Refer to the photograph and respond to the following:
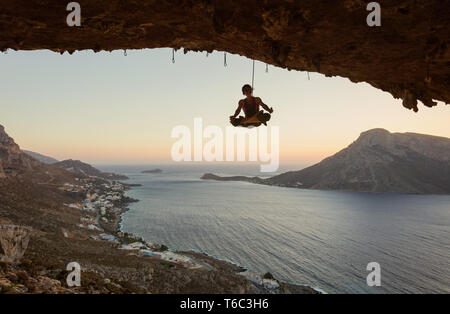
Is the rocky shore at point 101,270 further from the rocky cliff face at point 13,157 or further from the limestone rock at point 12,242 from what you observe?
the rocky cliff face at point 13,157

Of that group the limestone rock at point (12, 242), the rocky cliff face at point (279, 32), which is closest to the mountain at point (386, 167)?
the rocky cliff face at point (279, 32)

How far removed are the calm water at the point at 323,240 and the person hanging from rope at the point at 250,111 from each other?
33.3 meters

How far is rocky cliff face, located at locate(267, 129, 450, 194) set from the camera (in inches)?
5197

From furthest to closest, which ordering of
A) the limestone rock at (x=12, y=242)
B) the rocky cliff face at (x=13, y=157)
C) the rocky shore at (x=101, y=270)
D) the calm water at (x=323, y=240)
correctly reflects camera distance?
the rocky cliff face at (x=13, y=157), the calm water at (x=323, y=240), the limestone rock at (x=12, y=242), the rocky shore at (x=101, y=270)

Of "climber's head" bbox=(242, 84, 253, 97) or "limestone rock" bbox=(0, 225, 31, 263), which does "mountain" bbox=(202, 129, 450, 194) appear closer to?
"climber's head" bbox=(242, 84, 253, 97)

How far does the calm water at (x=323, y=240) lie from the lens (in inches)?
1374

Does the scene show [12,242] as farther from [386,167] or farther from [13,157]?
[386,167]

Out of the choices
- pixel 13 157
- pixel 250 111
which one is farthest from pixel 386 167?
pixel 13 157

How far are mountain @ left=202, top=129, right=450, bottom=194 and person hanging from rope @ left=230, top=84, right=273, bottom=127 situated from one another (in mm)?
153838

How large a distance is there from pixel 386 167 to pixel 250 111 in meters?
171

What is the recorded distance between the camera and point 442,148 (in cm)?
15638

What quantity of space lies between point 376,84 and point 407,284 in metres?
39.6

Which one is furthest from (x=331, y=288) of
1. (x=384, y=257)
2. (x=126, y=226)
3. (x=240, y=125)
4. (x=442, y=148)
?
(x=442, y=148)

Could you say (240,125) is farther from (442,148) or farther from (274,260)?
(442,148)
